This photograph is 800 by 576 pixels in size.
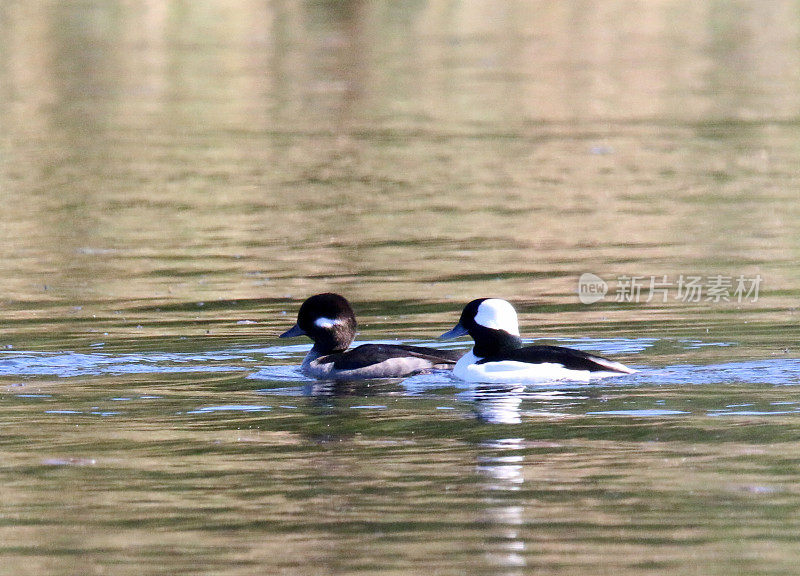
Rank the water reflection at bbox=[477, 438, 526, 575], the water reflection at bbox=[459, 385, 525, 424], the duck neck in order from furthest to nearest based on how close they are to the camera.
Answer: the duck neck, the water reflection at bbox=[459, 385, 525, 424], the water reflection at bbox=[477, 438, 526, 575]

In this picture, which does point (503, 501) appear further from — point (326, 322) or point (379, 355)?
point (326, 322)

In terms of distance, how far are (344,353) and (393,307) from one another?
221 centimetres

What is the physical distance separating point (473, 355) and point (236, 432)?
2472 mm

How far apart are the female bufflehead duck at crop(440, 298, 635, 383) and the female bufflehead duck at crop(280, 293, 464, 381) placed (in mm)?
251

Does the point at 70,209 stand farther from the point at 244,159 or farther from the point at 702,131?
the point at 702,131

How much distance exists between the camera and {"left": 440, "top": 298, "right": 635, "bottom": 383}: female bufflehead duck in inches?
410

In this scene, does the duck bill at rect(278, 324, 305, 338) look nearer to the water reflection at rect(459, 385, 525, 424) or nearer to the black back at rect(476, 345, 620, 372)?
the water reflection at rect(459, 385, 525, 424)

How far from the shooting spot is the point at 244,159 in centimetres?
2298

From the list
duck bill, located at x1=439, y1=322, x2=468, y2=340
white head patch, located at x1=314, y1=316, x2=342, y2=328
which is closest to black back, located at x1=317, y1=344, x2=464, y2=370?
duck bill, located at x1=439, y1=322, x2=468, y2=340

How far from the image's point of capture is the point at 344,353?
37.4 feet

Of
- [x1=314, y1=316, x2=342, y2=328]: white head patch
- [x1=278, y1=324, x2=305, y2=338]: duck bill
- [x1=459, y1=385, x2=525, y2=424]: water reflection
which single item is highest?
[x1=314, y1=316, x2=342, y2=328]: white head patch

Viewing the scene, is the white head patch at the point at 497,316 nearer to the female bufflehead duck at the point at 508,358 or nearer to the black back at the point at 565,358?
the female bufflehead duck at the point at 508,358

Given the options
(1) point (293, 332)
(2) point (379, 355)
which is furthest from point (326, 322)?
→ (2) point (379, 355)

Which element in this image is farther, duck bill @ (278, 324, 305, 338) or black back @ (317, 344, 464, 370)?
duck bill @ (278, 324, 305, 338)
